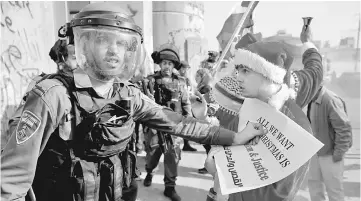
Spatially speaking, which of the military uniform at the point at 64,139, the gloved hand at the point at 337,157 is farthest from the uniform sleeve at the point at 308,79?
the gloved hand at the point at 337,157

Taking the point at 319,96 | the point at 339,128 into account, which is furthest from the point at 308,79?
the point at 339,128

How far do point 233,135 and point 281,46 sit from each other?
2.24 feet

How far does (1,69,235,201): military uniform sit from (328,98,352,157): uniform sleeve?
1763mm

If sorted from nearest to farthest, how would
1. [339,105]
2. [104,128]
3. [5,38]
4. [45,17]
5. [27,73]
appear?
1. [104,128]
2. [339,105]
3. [5,38]
4. [27,73]
5. [45,17]

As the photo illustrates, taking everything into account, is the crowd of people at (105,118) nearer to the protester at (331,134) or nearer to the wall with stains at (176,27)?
the protester at (331,134)

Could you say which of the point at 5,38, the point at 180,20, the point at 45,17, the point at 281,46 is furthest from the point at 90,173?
the point at 180,20

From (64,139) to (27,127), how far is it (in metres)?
0.18

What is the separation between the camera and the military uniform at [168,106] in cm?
388

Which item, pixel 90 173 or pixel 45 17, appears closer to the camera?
pixel 90 173

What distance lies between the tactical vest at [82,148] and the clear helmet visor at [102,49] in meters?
0.12

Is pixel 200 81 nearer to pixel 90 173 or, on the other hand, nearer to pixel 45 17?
pixel 45 17

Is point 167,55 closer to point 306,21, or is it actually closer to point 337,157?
point 306,21

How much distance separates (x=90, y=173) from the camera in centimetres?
140

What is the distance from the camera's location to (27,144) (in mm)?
1172
